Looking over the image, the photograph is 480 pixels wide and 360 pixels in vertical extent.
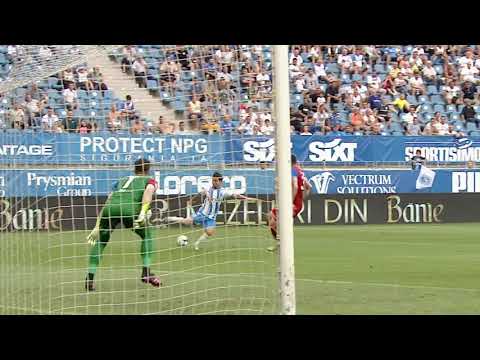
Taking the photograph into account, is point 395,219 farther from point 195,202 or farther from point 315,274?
point 315,274

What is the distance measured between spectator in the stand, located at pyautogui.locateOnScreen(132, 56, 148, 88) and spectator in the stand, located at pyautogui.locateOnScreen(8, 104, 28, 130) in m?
1.61

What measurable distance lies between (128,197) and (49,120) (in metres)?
1.99

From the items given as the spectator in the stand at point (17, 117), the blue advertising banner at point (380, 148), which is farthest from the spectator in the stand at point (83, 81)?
the blue advertising banner at point (380, 148)

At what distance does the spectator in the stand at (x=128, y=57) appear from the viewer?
458 inches

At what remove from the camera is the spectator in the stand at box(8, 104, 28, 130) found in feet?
42.9

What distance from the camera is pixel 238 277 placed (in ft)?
48.6

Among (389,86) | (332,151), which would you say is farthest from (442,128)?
(332,151)

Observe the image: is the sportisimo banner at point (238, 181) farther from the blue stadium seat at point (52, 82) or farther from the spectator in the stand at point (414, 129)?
the blue stadium seat at point (52, 82)

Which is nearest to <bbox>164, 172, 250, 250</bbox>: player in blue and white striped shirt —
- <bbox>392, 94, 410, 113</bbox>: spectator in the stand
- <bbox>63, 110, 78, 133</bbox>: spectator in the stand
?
<bbox>63, 110, 78, 133</bbox>: spectator in the stand

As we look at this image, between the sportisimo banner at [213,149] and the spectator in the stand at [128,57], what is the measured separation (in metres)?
1.43

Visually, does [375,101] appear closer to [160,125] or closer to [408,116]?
[408,116]

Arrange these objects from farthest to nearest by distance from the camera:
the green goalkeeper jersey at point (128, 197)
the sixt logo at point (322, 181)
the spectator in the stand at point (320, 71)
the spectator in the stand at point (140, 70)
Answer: the spectator in the stand at point (320, 71) < the sixt logo at point (322, 181) < the green goalkeeper jersey at point (128, 197) < the spectator in the stand at point (140, 70)

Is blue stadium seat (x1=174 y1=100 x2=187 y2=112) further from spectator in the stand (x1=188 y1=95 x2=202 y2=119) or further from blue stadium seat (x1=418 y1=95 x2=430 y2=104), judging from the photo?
blue stadium seat (x1=418 y1=95 x2=430 y2=104)
